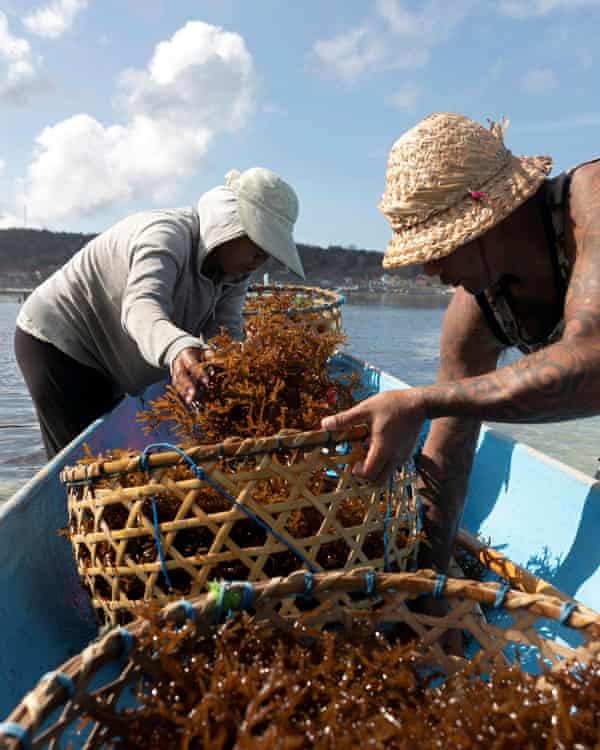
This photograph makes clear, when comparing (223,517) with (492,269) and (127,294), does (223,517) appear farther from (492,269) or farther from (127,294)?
(127,294)

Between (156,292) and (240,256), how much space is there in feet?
1.44

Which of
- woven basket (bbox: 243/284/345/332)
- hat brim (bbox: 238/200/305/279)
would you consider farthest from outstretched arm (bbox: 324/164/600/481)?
woven basket (bbox: 243/284/345/332)

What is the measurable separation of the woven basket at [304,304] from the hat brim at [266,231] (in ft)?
3.00

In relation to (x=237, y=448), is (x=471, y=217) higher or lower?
higher

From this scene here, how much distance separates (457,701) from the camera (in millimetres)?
1070

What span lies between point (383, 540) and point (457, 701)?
2.36ft

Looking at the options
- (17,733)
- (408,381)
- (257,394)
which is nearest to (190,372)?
(257,394)

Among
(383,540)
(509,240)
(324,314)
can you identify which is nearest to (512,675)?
(383,540)

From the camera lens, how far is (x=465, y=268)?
1.84 m

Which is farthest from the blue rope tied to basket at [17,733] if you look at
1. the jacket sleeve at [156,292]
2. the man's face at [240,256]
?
the man's face at [240,256]

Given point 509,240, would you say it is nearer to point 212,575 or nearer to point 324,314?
point 212,575

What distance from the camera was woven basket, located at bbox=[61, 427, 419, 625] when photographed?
59.7 inches

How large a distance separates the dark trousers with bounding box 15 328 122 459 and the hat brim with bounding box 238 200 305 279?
3.78 ft

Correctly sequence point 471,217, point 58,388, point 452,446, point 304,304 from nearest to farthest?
point 471,217, point 452,446, point 58,388, point 304,304
